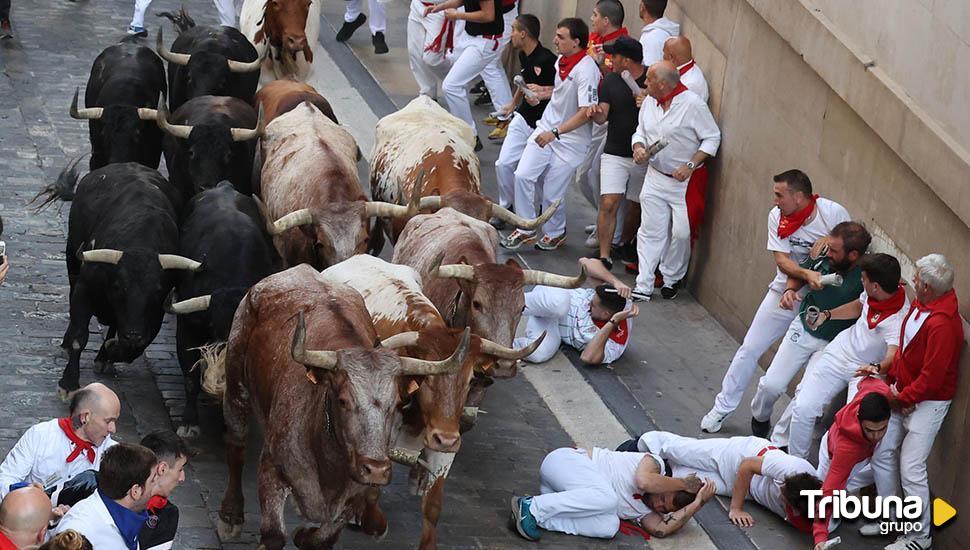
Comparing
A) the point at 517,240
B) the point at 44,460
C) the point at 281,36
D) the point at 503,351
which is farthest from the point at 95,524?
the point at 281,36

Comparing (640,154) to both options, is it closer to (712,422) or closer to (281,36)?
(712,422)

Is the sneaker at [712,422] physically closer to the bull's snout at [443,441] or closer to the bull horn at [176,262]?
the bull's snout at [443,441]

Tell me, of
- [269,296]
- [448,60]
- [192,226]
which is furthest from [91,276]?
[448,60]

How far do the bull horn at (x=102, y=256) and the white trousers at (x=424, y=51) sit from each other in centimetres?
689

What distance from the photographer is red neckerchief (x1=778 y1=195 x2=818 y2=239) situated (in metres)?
11.3

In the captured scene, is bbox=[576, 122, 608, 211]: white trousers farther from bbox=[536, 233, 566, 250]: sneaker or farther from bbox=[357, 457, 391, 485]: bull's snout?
bbox=[357, 457, 391, 485]: bull's snout

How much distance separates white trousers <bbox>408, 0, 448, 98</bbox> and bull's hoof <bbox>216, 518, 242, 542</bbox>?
8.29m

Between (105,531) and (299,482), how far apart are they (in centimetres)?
177

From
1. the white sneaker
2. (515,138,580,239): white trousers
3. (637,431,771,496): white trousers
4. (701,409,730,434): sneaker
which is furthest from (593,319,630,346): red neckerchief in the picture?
the white sneaker

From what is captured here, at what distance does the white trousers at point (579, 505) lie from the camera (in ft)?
32.6

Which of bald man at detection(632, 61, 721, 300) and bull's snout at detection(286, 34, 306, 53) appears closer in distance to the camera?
A: bald man at detection(632, 61, 721, 300)

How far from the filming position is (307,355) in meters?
7.89

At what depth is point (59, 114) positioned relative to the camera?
1619 cm

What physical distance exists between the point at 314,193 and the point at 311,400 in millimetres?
3499
